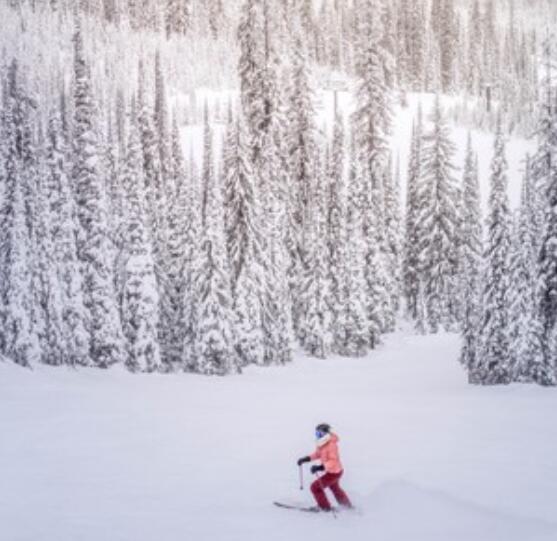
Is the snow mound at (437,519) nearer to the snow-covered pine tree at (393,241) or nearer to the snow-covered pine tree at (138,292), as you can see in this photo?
the snow-covered pine tree at (138,292)

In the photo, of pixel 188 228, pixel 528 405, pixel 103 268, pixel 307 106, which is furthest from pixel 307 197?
pixel 528 405

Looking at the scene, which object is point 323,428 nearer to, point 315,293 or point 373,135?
point 315,293

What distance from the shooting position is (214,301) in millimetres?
33938

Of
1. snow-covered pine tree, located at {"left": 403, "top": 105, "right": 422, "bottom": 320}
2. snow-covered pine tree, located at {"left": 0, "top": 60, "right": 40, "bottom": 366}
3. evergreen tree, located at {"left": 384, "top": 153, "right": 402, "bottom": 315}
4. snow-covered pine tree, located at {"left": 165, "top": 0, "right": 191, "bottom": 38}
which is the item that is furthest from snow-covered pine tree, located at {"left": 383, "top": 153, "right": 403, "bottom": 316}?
snow-covered pine tree, located at {"left": 165, "top": 0, "right": 191, "bottom": 38}

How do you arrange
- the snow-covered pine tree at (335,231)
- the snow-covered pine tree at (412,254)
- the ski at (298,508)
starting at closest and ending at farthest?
1. the ski at (298,508)
2. the snow-covered pine tree at (335,231)
3. the snow-covered pine tree at (412,254)

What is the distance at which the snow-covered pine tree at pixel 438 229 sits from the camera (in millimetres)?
52438

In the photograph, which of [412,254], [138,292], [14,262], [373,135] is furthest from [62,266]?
[412,254]

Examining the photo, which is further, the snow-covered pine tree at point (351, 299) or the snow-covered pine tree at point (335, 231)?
the snow-covered pine tree at point (335, 231)

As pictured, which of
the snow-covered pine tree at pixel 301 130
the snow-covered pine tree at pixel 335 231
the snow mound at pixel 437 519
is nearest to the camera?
the snow mound at pixel 437 519

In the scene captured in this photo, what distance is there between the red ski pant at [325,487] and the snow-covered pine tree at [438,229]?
137 ft

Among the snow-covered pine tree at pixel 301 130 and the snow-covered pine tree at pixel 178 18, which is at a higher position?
the snow-covered pine tree at pixel 178 18

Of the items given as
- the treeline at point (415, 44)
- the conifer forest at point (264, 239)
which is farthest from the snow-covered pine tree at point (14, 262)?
the treeline at point (415, 44)

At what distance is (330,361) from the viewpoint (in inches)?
1531

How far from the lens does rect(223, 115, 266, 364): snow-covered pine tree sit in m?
36.2
